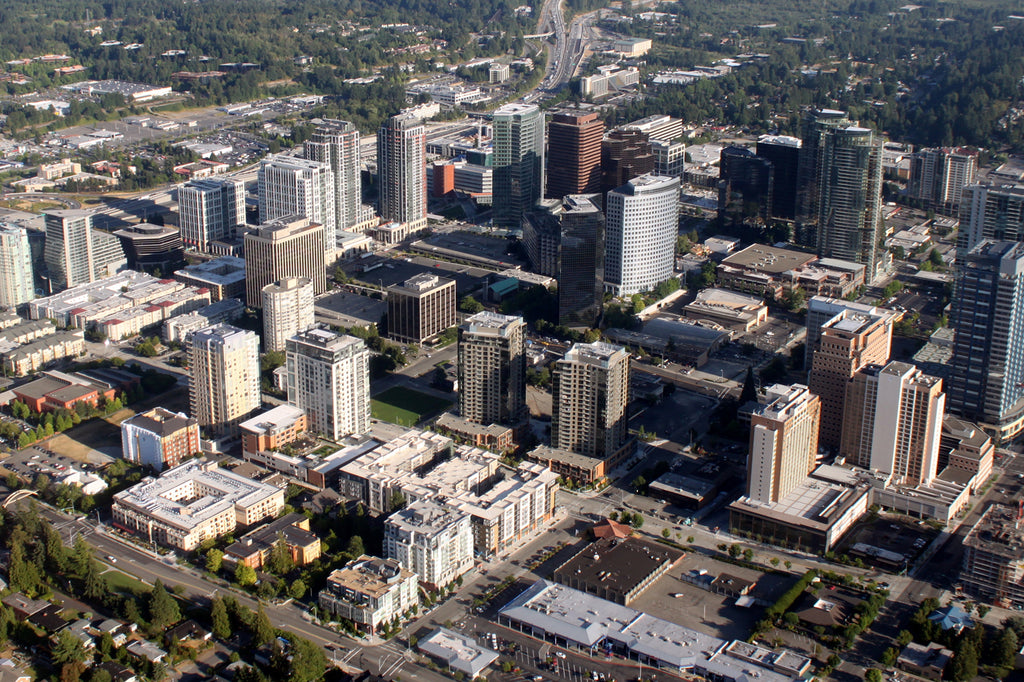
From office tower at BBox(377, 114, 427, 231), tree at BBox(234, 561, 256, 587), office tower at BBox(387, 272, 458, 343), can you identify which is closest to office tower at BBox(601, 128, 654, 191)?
office tower at BBox(377, 114, 427, 231)

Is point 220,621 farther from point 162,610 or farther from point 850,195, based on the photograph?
point 850,195

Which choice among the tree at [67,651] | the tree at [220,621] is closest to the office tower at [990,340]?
the tree at [220,621]

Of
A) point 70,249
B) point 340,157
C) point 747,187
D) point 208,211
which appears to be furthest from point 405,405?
point 747,187

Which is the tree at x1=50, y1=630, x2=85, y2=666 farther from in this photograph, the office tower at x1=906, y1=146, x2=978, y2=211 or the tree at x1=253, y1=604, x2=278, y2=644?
the office tower at x1=906, y1=146, x2=978, y2=211

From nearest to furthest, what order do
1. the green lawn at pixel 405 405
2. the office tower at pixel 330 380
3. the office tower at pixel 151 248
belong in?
1. the office tower at pixel 330 380
2. the green lawn at pixel 405 405
3. the office tower at pixel 151 248

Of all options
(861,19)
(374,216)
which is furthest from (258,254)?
(861,19)

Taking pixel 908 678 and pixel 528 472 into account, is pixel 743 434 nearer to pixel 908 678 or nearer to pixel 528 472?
pixel 528 472

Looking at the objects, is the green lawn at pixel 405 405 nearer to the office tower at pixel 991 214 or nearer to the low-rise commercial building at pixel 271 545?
the low-rise commercial building at pixel 271 545
